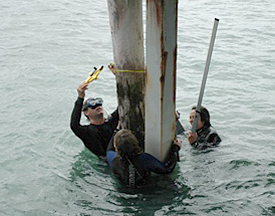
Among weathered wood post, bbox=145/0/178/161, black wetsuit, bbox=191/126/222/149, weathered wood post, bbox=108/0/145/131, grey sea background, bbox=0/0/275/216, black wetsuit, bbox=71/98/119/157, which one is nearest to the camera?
weathered wood post, bbox=145/0/178/161

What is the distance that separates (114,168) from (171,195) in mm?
975

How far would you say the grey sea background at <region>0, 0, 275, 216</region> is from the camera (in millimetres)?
6238

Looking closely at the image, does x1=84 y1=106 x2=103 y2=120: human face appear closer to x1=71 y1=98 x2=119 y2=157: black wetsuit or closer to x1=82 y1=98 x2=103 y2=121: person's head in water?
x1=82 y1=98 x2=103 y2=121: person's head in water

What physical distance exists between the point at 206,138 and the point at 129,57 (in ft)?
7.38

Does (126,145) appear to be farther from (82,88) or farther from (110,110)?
(110,110)

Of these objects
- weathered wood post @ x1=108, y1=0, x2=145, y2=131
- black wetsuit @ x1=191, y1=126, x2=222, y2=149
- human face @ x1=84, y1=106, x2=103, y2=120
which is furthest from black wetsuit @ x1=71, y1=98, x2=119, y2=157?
black wetsuit @ x1=191, y1=126, x2=222, y2=149

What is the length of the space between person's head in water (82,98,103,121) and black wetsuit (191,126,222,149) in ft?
5.71

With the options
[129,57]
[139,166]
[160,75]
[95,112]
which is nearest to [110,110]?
[95,112]

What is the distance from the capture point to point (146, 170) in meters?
5.84

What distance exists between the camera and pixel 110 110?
997 centimetres

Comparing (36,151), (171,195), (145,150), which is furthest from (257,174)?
(36,151)

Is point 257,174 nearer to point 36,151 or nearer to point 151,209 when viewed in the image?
point 151,209

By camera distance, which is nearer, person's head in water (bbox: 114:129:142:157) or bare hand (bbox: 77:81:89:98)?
person's head in water (bbox: 114:129:142:157)

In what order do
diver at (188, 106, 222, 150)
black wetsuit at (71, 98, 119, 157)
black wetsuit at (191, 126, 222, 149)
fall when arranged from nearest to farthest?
black wetsuit at (71, 98, 119, 157) < diver at (188, 106, 222, 150) < black wetsuit at (191, 126, 222, 149)
